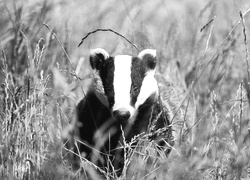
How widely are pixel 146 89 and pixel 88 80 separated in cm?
90

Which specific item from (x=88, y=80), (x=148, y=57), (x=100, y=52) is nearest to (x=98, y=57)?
(x=100, y=52)

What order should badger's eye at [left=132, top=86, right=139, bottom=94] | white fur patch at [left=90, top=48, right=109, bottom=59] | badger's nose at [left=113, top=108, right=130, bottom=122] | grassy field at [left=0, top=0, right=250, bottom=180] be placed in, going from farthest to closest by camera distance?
white fur patch at [left=90, top=48, right=109, bottom=59]
badger's eye at [left=132, top=86, right=139, bottom=94]
badger's nose at [left=113, top=108, right=130, bottom=122]
grassy field at [left=0, top=0, right=250, bottom=180]

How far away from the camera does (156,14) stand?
7977 mm

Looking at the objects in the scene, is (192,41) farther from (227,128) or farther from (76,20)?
(227,128)

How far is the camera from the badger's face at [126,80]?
387 centimetres

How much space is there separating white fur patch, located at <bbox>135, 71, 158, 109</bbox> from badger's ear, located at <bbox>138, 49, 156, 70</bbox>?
0.15 ft

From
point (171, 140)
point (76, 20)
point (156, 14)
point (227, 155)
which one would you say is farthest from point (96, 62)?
point (156, 14)

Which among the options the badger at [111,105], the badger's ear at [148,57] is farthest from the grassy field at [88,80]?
the badger's ear at [148,57]

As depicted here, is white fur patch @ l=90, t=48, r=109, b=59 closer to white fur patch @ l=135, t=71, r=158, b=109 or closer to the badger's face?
the badger's face

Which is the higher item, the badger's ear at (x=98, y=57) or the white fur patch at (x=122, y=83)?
the badger's ear at (x=98, y=57)

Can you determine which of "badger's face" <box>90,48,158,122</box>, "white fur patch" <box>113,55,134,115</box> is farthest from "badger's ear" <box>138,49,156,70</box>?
"white fur patch" <box>113,55,134,115</box>

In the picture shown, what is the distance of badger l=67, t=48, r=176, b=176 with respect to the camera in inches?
157

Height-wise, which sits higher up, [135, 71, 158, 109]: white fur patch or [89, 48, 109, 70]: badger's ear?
[89, 48, 109, 70]: badger's ear

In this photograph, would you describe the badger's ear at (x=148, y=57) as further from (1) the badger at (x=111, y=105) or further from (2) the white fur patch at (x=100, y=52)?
(2) the white fur patch at (x=100, y=52)
